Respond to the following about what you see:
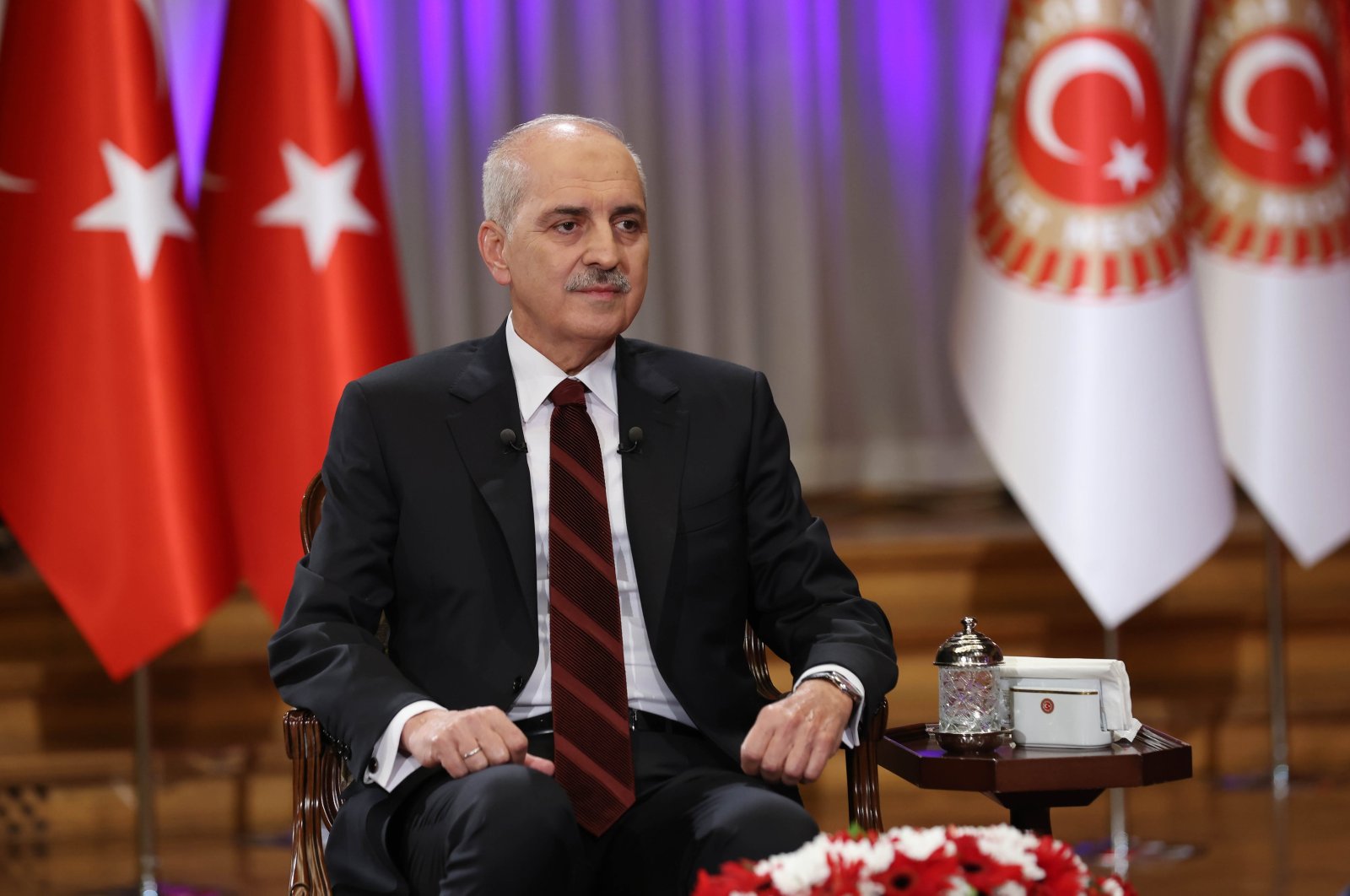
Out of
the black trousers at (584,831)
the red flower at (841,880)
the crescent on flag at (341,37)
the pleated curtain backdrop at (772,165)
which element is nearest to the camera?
the red flower at (841,880)

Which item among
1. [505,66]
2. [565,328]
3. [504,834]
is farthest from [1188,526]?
[505,66]

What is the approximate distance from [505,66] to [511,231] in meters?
4.02

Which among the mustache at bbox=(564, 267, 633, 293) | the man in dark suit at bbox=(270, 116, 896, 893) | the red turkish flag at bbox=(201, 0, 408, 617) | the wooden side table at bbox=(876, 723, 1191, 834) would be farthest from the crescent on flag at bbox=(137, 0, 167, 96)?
the wooden side table at bbox=(876, 723, 1191, 834)

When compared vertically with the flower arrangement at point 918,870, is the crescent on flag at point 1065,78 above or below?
above

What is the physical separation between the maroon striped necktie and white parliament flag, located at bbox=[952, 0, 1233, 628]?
85.7 inches

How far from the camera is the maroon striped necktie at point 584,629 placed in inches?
83.2

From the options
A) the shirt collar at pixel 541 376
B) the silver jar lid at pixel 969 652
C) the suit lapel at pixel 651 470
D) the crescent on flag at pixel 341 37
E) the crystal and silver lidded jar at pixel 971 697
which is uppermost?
the crescent on flag at pixel 341 37

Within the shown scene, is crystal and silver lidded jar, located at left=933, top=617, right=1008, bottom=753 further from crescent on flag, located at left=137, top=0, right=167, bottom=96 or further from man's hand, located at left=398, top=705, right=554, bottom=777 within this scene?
crescent on flag, located at left=137, top=0, right=167, bottom=96

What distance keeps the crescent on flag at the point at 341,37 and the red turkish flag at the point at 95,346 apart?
46 cm

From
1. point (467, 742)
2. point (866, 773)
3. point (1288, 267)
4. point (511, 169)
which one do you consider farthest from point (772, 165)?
point (467, 742)

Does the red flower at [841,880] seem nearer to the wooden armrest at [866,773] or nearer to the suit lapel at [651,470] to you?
the wooden armrest at [866,773]

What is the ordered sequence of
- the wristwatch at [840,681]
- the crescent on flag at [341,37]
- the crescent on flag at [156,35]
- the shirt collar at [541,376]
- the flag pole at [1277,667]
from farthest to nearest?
the flag pole at [1277,667]
the crescent on flag at [341,37]
the crescent on flag at [156,35]
the shirt collar at [541,376]
the wristwatch at [840,681]

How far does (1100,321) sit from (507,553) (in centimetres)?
243

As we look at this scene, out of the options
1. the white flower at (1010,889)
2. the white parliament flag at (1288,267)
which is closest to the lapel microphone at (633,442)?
the white flower at (1010,889)
